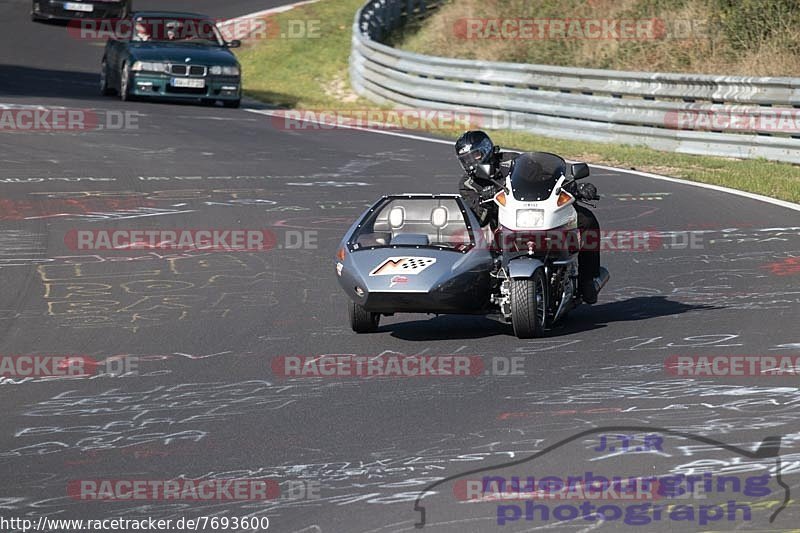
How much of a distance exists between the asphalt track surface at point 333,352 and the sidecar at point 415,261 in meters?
0.30

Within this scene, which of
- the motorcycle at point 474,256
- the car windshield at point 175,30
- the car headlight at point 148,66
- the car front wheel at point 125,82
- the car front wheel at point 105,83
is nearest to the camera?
the motorcycle at point 474,256

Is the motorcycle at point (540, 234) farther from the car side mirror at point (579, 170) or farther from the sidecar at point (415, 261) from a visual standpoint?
the sidecar at point (415, 261)

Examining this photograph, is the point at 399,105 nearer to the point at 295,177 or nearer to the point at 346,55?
the point at 346,55

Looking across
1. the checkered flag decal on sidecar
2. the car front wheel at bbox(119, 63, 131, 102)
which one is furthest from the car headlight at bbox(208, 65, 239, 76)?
the checkered flag decal on sidecar

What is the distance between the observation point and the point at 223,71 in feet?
85.2

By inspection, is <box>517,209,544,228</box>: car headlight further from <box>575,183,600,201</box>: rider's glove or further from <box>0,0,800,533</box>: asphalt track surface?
<box>0,0,800,533</box>: asphalt track surface

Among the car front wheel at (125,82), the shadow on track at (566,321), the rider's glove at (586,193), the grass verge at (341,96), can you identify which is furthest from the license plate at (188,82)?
the rider's glove at (586,193)

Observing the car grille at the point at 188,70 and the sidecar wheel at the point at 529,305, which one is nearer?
the sidecar wheel at the point at 529,305

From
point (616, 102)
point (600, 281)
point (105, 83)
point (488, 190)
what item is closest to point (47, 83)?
point (105, 83)

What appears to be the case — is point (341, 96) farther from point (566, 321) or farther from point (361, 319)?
point (361, 319)

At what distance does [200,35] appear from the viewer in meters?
27.3

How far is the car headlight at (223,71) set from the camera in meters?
25.9

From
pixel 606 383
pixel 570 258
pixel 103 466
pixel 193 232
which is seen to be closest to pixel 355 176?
pixel 193 232

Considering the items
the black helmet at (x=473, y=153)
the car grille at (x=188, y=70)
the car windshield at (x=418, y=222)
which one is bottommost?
the car grille at (x=188, y=70)
